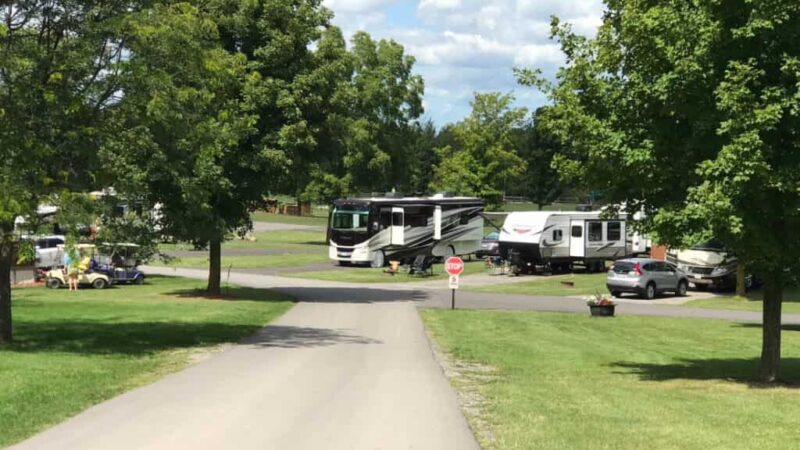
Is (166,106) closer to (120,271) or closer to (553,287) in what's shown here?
(120,271)

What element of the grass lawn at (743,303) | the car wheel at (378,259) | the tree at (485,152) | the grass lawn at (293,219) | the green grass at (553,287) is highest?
the tree at (485,152)

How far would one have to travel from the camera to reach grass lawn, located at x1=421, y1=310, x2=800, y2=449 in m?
8.23

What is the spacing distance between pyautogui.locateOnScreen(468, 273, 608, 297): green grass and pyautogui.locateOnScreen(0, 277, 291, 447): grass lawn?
11.3 m

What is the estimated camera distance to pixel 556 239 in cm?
4409

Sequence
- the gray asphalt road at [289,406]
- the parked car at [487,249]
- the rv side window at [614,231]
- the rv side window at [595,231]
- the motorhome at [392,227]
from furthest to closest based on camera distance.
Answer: the parked car at [487,249]
the rv side window at [614,231]
the rv side window at [595,231]
the motorhome at [392,227]
the gray asphalt road at [289,406]

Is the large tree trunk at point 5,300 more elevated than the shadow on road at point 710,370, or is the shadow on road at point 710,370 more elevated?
the large tree trunk at point 5,300

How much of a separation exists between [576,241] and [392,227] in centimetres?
993

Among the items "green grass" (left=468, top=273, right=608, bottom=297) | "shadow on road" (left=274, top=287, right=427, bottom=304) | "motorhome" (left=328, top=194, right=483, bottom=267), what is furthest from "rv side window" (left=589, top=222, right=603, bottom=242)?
"shadow on road" (left=274, top=287, right=427, bottom=304)

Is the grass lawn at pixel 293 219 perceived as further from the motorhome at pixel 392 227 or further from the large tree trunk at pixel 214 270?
the large tree trunk at pixel 214 270

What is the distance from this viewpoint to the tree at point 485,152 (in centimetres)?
6556

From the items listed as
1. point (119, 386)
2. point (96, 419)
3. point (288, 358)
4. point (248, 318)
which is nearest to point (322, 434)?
point (96, 419)

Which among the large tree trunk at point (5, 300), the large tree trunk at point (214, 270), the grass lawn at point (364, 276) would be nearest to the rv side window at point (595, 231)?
the grass lawn at point (364, 276)

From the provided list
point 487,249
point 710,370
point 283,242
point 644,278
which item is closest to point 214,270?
point 644,278

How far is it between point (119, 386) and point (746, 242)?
8.60 metres
